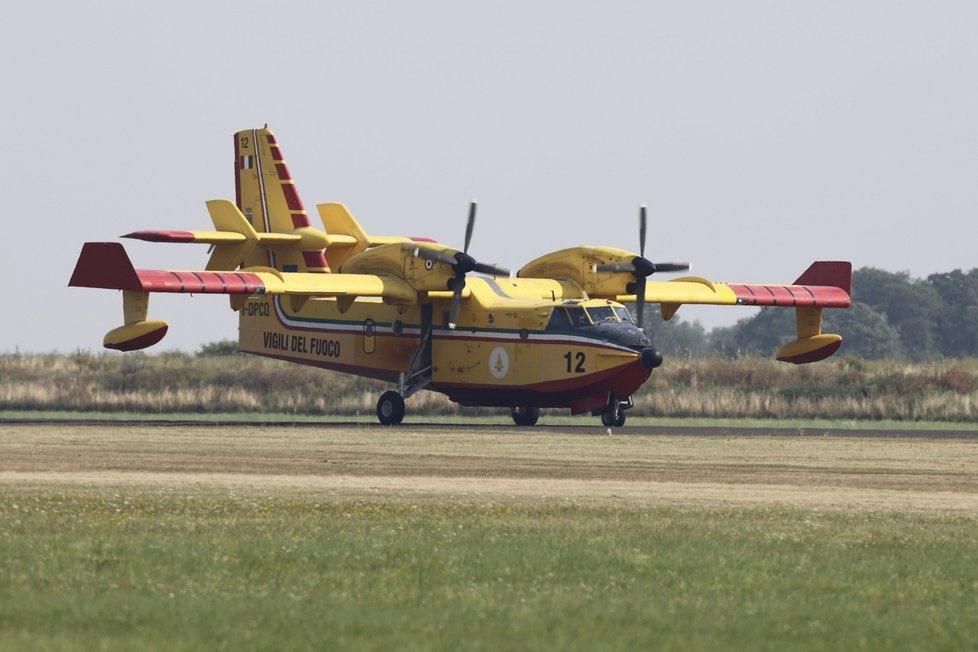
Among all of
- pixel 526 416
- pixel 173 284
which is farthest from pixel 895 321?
pixel 173 284

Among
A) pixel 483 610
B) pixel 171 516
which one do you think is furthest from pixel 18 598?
pixel 171 516

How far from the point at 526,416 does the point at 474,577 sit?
98.6 ft

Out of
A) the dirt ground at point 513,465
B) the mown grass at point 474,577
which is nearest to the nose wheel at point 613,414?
the dirt ground at point 513,465

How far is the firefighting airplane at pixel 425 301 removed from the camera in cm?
4034

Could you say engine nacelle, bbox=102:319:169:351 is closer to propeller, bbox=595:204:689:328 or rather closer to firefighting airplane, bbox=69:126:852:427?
firefighting airplane, bbox=69:126:852:427

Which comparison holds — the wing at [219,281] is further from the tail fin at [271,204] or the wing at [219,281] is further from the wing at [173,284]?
the tail fin at [271,204]

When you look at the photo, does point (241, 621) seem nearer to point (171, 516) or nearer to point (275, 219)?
point (171, 516)

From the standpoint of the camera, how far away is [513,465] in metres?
28.2

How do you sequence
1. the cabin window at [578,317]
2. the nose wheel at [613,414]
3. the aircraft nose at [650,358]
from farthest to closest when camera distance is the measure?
1. the nose wheel at [613,414]
2. the cabin window at [578,317]
3. the aircraft nose at [650,358]

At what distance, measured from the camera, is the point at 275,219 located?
49.0 m

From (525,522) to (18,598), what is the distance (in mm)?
7265

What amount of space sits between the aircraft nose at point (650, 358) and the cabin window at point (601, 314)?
4.94 feet

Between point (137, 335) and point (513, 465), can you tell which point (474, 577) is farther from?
point (137, 335)

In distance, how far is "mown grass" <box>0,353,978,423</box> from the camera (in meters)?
48.4
